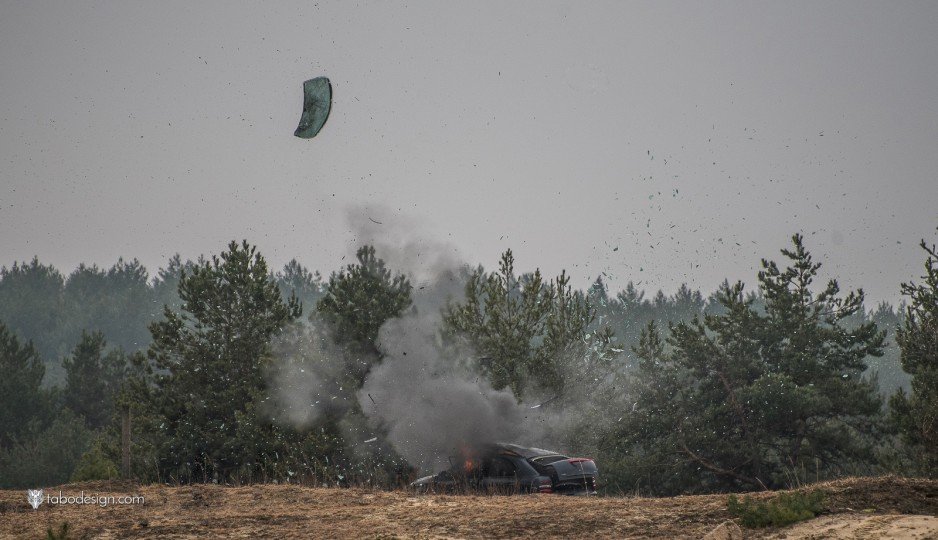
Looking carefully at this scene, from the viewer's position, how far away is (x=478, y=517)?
944 cm

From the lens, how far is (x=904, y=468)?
75.8ft

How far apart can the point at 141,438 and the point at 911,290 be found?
2511cm

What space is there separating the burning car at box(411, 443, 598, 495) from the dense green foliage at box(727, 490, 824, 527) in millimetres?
4144

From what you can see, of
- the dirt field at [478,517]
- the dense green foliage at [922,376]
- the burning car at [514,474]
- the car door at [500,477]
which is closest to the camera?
the dirt field at [478,517]

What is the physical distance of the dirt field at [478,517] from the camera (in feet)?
26.2

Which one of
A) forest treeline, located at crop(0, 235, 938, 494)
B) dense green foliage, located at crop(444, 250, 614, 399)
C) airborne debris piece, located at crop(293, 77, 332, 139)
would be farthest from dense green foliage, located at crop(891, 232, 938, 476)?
airborne debris piece, located at crop(293, 77, 332, 139)

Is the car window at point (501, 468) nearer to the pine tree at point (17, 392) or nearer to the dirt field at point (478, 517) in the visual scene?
the dirt field at point (478, 517)

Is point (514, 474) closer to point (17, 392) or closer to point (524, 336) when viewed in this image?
point (524, 336)

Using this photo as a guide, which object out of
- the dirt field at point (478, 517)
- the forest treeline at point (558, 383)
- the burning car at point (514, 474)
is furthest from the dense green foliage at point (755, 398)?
the dirt field at point (478, 517)

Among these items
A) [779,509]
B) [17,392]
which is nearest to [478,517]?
[779,509]

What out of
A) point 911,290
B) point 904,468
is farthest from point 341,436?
point 911,290

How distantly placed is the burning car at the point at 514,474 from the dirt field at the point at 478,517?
906 mm

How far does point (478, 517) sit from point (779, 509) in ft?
10.7

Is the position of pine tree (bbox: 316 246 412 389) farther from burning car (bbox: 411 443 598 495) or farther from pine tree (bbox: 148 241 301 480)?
burning car (bbox: 411 443 598 495)
